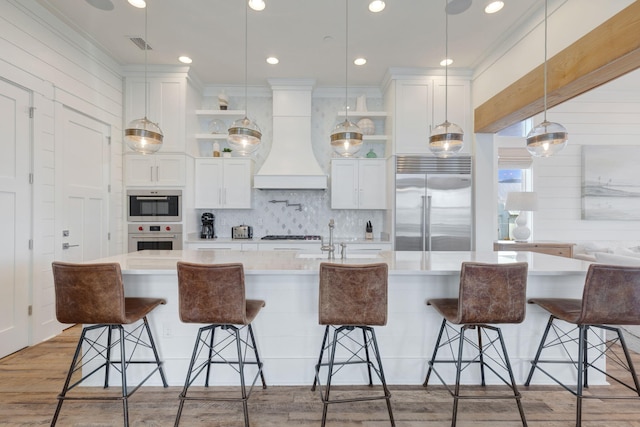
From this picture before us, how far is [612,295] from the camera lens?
6.38 ft

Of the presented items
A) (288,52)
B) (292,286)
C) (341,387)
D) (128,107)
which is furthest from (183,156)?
(341,387)

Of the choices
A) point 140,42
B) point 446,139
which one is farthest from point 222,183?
point 446,139

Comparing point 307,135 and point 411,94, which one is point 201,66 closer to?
point 307,135

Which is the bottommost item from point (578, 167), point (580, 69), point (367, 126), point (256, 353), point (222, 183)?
point (256, 353)

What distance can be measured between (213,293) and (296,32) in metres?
2.94

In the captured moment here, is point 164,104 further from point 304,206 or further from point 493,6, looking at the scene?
point 493,6

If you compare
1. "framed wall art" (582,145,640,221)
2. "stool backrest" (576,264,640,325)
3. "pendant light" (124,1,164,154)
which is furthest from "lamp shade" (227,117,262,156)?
"framed wall art" (582,145,640,221)

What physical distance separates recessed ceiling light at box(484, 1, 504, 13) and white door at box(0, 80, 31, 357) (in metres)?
4.37

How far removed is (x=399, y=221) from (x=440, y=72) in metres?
2.09

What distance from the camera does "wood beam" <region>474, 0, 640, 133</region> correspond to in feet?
7.13

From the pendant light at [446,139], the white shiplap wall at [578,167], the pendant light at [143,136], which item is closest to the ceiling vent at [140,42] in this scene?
the pendant light at [143,136]

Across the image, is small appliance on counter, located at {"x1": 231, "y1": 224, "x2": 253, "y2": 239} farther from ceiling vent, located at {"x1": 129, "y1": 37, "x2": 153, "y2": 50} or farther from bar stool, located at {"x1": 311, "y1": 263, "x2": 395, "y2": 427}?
bar stool, located at {"x1": 311, "y1": 263, "x2": 395, "y2": 427}

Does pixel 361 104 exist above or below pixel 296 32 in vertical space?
below

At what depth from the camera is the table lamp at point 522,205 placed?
4789 millimetres
